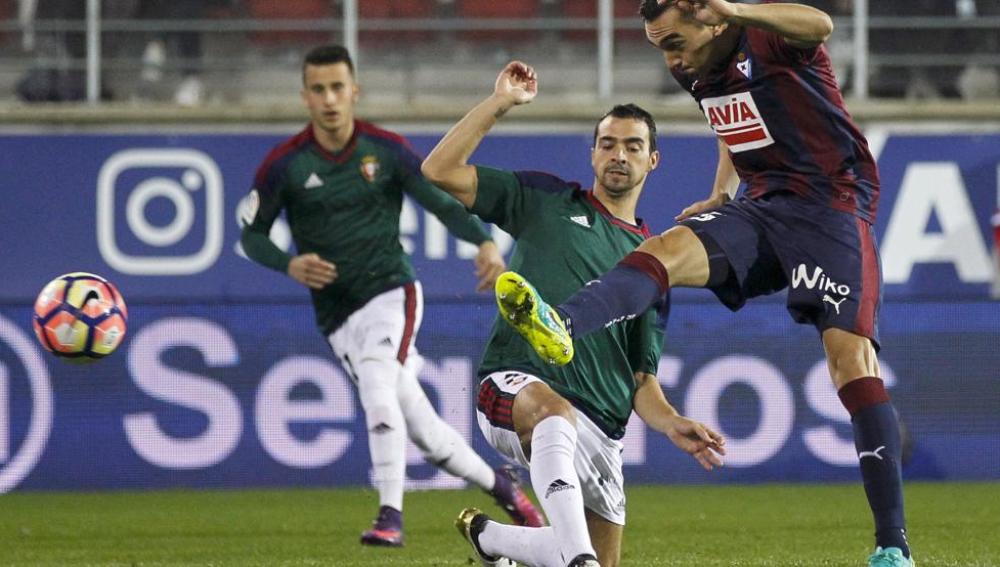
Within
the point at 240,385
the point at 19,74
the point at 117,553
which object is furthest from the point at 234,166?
the point at 117,553

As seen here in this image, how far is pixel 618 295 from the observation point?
5020 mm

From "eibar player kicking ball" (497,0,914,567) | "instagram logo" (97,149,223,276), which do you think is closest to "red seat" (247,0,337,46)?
"instagram logo" (97,149,223,276)

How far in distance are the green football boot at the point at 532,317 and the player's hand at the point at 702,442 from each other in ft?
1.93

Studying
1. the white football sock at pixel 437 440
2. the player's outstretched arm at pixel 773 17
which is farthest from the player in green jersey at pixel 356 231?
the player's outstretched arm at pixel 773 17

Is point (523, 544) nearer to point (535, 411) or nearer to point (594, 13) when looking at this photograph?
point (535, 411)

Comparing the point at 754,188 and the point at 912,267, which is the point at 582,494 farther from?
the point at 912,267

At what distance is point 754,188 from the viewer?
5754 mm

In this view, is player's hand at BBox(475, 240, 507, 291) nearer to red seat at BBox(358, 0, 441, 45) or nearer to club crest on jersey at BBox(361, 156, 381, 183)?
Result: club crest on jersey at BBox(361, 156, 381, 183)

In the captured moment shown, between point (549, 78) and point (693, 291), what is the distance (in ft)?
8.14

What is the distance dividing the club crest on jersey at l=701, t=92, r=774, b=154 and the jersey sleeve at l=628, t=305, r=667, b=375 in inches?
25.0

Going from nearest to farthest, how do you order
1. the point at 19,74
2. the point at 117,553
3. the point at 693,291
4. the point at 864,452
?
the point at 864,452 < the point at 117,553 < the point at 693,291 < the point at 19,74

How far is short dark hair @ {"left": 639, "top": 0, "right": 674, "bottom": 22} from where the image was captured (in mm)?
5395

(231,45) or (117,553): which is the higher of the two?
(231,45)

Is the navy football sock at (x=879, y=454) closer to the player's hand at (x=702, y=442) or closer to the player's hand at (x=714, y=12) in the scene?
the player's hand at (x=702, y=442)
